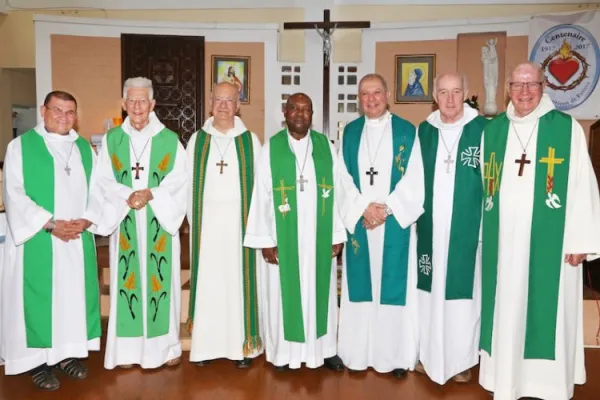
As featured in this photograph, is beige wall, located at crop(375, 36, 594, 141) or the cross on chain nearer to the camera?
the cross on chain

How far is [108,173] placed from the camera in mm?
4176

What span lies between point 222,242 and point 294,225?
0.56 metres

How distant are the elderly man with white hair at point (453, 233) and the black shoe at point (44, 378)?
2.55m

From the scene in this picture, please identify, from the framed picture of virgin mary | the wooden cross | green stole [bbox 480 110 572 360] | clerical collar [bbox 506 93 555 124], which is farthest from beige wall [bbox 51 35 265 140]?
green stole [bbox 480 110 572 360]

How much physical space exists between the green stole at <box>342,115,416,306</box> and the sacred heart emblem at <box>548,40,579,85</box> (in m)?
5.43

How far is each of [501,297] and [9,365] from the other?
10.8ft

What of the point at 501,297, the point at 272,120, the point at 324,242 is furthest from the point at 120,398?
the point at 272,120

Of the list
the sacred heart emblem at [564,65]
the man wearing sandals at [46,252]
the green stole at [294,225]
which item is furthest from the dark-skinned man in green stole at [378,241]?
the sacred heart emblem at [564,65]

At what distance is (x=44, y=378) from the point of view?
12.9 feet

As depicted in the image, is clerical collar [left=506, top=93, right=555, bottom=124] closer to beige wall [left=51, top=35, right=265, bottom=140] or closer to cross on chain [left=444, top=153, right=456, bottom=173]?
cross on chain [left=444, top=153, right=456, bottom=173]

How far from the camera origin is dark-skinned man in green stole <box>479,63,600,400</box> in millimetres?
3543

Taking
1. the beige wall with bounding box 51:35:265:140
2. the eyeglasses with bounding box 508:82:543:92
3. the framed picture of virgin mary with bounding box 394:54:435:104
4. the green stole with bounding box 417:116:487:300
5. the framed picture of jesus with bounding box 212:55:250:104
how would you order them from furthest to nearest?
the framed picture of jesus with bounding box 212:55:250:104 < the beige wall with bounding box 51:35:265:140 < the framed picture of virgin mary with bounding box 394:54:435:104 < the green stole with bounding box 417:116:487:300 < the eyeglasses with bounding box 508:82:543:92

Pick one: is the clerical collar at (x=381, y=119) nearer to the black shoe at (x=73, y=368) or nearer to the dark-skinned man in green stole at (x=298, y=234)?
the dark-skinned man in green stole at (x=298, y=234)

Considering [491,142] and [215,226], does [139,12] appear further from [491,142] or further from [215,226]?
[491,142]
